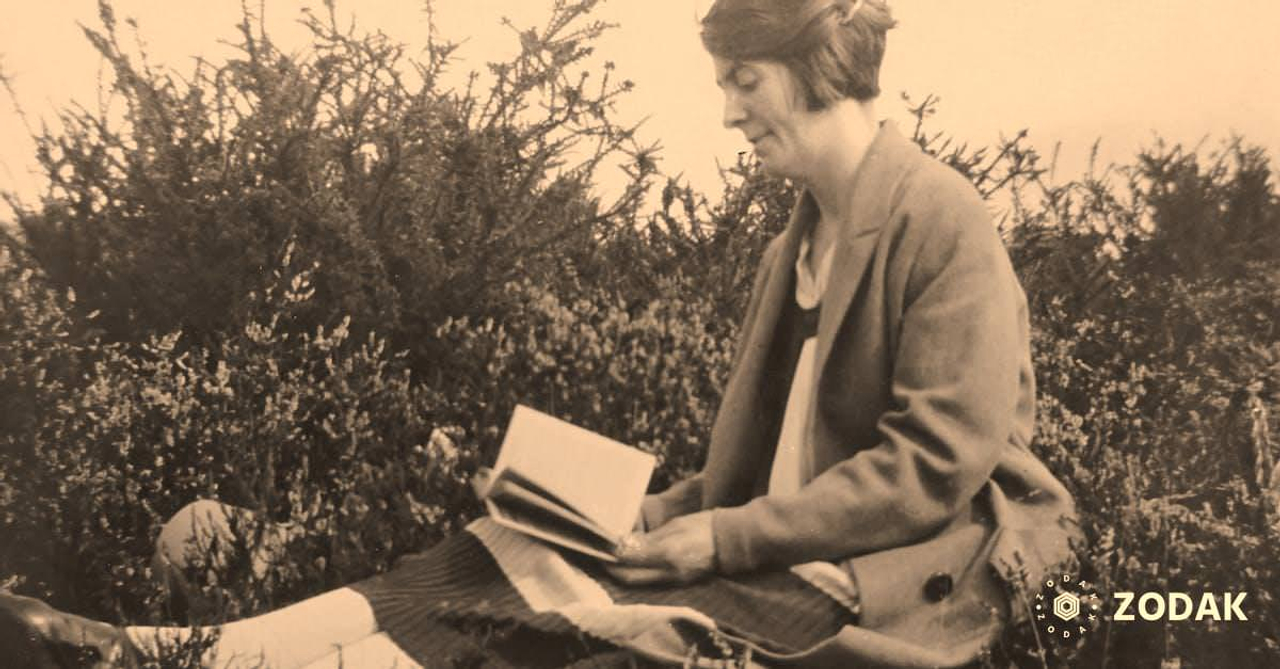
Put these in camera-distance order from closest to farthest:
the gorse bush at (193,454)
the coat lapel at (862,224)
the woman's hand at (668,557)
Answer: the woman's hand at (668,557) → the coat lapel at (862,224) → the gorse bush at (193,454)

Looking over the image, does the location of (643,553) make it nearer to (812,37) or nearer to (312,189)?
(812,37)

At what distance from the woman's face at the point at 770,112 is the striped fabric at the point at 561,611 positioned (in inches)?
35.7

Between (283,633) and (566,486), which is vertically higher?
(566,486)

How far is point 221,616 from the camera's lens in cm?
324

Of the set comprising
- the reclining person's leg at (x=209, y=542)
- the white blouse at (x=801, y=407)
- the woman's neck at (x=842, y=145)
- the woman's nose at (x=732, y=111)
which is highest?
the woman's nose at (x=732, y=111)

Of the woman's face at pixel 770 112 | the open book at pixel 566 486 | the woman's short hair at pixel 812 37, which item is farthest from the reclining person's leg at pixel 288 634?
the woman's short hair at pixel 812 37

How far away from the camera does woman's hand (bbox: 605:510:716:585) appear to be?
124 inches

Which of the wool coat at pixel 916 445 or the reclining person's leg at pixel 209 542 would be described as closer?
the wool coat at pixel 916 445

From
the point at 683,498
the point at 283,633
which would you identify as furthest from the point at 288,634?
the point at 683,498

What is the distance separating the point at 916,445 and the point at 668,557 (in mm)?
539

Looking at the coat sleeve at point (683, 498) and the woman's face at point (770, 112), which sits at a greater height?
the woman's face at point (770, 112)

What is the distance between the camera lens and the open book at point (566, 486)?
10.0ft

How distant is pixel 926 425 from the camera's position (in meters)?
3.07

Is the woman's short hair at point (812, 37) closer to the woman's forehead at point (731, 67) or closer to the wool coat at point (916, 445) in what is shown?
the woman's forehead at point (731, 67)
